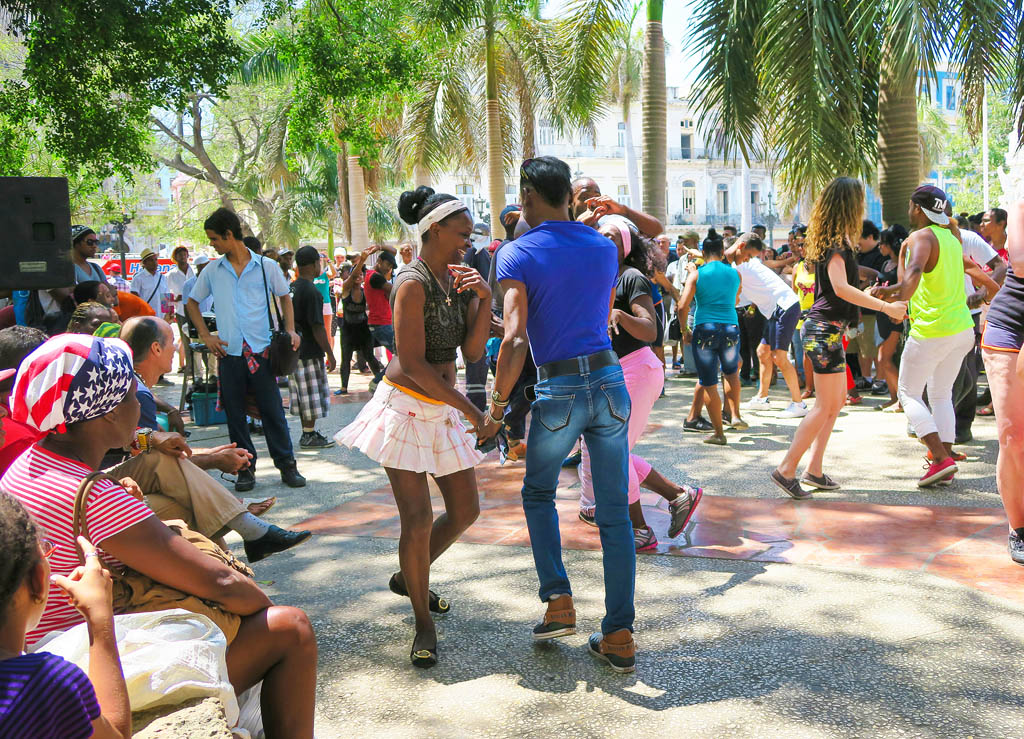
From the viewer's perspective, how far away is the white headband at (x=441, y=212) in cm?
387

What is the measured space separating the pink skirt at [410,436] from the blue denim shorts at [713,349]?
4.42 meters

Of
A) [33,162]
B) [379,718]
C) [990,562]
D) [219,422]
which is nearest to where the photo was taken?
[379,718]

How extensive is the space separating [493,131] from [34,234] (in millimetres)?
13518

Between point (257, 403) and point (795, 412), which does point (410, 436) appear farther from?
point (795, 412)

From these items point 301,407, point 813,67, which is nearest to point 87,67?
point 301,407

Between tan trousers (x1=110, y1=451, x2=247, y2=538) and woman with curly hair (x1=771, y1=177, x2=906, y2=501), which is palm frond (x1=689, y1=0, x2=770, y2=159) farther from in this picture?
tan trousers (x1=110, y1=451, x2=247, y2=538)

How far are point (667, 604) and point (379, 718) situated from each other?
1557 millimetres

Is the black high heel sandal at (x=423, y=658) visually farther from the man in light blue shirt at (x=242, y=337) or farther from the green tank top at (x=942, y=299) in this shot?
the green tank top at (x=942, y=299)

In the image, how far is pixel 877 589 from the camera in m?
4.38

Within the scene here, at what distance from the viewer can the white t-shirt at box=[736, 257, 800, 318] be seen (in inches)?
379

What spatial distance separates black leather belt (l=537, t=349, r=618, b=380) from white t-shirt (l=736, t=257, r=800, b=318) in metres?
6.35

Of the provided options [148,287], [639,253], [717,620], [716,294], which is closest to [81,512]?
[717,620]

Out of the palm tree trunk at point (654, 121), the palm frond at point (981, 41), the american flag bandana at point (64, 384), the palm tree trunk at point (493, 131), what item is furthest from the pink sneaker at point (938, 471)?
the palm tree trunk at point (493, 131)

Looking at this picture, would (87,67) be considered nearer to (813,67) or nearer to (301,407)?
(301,407)
